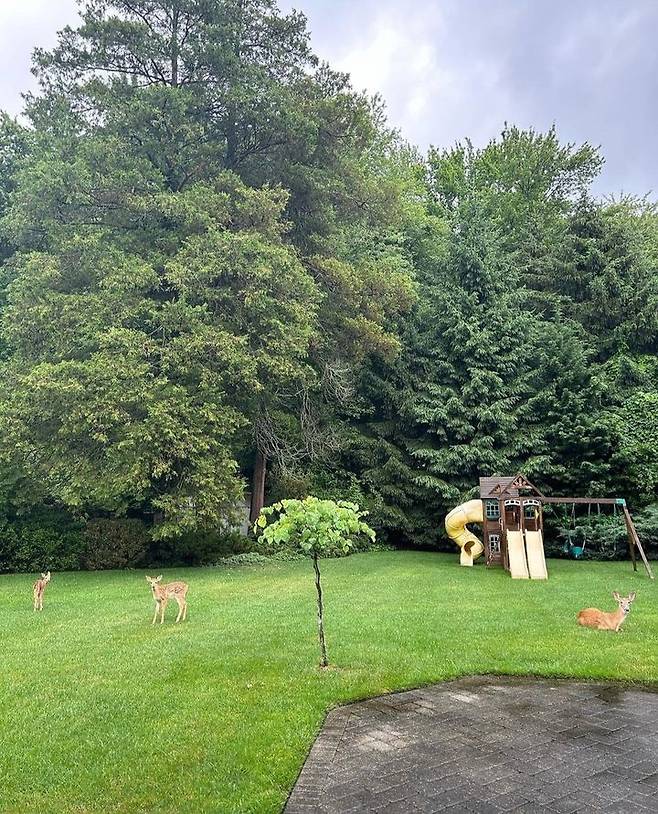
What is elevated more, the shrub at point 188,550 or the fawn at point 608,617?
the shrub at point 188,550

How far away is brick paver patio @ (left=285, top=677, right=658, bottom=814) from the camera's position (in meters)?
3.53

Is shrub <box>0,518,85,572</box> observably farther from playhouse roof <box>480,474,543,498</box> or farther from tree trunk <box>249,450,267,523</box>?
playhouse roof <box>480,474,543,498</box>

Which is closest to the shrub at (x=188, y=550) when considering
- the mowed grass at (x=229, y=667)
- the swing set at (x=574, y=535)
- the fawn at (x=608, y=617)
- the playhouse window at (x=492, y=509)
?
the mowed grass at (x=229, y=667)

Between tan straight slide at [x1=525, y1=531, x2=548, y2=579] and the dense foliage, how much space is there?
13.5 ft

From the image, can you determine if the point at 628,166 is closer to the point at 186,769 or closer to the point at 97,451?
the point at 97,451

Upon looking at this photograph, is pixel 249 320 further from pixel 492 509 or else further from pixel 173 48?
pixel 173 48

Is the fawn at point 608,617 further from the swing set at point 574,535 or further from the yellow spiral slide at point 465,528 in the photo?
the swing set at point 574,535

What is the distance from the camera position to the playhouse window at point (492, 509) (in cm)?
1521

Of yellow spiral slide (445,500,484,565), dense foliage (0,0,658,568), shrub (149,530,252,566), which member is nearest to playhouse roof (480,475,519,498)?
yellow spiral slide (445,500,484,565)

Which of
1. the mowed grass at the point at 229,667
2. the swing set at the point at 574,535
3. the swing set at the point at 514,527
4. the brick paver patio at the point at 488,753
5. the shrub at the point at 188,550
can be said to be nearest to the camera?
the brick paver patio at the point at 488,753

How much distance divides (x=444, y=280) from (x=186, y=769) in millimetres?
18997

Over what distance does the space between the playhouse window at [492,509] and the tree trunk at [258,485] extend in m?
7.02

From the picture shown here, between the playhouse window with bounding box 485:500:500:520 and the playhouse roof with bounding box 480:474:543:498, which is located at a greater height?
the playhouse roof with bounding box 480:474:543:498

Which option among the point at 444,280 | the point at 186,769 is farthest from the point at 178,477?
the point at 444,280
